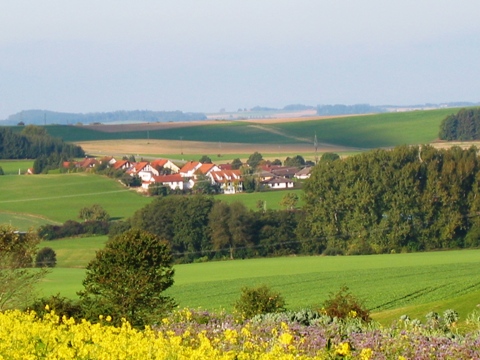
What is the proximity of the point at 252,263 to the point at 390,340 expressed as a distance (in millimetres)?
40270

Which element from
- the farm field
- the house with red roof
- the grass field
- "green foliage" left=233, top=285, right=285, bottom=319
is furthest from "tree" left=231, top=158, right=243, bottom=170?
"green foliage" left=233, top=285, right=285, bottom=319

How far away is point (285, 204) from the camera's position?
7419 cm

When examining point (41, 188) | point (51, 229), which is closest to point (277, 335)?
point (51, 229)

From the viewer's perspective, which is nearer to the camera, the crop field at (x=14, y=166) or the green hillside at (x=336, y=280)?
the green hillside at (x=336, y=280)

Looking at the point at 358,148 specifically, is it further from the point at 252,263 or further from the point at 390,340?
the point at 390,340

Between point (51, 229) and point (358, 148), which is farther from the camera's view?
point (358, 148)

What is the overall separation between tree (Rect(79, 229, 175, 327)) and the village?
2719 inches

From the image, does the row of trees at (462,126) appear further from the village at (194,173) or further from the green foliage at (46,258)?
the green foliage at (46,258)

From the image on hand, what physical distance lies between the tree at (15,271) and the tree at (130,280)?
2307 mm

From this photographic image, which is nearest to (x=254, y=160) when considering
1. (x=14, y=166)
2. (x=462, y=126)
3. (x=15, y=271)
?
(x=14, y=166)

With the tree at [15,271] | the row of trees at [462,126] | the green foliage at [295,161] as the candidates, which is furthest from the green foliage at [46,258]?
the row of trees at [462,126]

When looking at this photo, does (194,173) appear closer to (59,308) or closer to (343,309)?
(59,308)

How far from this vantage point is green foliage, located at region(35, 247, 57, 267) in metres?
53.5

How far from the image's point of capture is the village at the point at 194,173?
298 feet
